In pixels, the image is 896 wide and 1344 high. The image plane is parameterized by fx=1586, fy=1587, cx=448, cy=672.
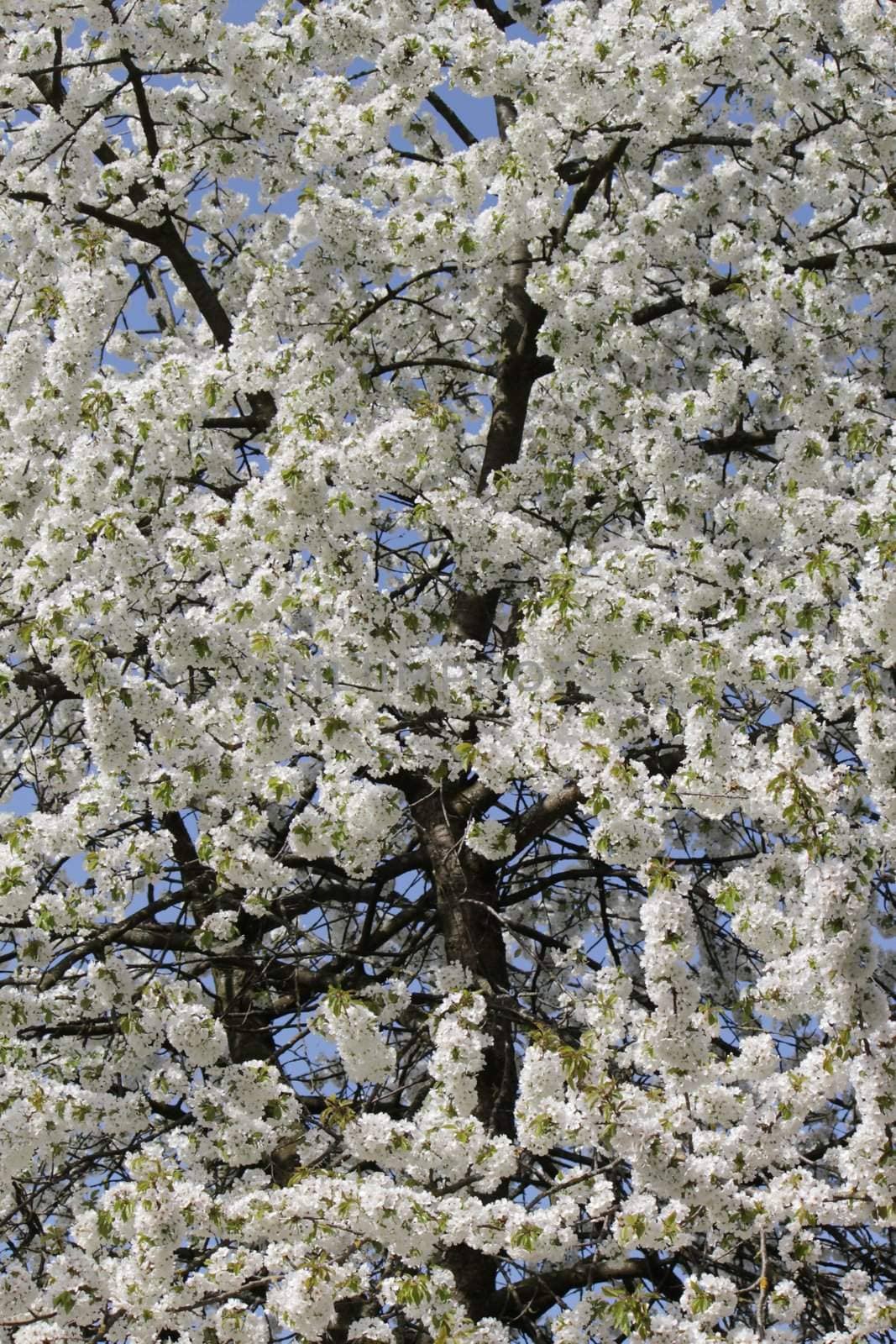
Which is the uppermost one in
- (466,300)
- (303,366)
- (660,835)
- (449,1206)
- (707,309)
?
(466,300)

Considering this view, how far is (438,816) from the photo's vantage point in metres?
8.67

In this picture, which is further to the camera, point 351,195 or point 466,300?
point 466,300

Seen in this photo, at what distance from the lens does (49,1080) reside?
7.27 meters

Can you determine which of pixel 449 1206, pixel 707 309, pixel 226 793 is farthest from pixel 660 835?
pixel 707 309

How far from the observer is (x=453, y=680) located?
289 inches

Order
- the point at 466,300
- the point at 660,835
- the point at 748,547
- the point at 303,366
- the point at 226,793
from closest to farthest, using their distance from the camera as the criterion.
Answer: the point at 660,835
the point at 226,793
the point at 748,547
the point at 303,366
the point at 466,300

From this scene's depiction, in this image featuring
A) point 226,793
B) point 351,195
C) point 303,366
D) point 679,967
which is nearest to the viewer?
point 679,967

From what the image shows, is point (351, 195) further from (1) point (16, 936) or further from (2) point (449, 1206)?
(2) point (449, 1206)

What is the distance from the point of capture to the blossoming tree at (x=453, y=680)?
611 centimetres

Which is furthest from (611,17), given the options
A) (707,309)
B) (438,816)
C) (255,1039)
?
(255,1039)

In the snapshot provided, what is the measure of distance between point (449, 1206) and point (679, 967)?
130 centimetres

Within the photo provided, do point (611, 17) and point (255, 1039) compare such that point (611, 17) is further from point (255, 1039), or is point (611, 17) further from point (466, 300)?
point (255, 1039)

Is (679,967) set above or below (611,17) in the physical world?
below

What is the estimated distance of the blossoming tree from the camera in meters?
6.11
